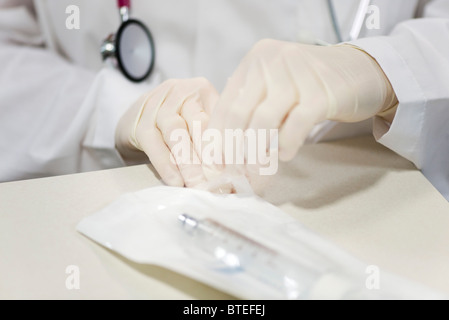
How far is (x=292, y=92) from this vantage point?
59cm

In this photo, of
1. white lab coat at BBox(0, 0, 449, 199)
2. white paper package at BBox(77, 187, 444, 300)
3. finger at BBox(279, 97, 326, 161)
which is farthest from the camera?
white lab coat at BBox(0, 0, 449, 199)

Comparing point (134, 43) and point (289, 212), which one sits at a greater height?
point (134, 43)

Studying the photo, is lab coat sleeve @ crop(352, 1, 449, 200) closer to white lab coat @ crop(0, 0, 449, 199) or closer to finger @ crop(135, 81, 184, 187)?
white lab coat @ crop(0, 0, 449, 199)

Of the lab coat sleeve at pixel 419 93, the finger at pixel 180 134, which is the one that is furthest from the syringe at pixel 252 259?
the lab coat sleeve at pixel 419 93

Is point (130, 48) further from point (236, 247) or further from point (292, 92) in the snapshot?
point (236, 247)

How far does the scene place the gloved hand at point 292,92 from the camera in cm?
58

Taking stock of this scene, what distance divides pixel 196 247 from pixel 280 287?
0.10 meters

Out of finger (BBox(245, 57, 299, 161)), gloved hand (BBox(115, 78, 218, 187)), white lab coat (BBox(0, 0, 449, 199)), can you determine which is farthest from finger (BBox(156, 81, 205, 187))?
white lab coat (BBox(0, 0, 449, 199))

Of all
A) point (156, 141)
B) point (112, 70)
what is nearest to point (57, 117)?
point (112, 70)

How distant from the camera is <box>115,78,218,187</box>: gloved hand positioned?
67 centimetres

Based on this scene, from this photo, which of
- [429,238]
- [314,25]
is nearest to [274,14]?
[314,25]

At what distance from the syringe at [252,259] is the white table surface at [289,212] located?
4 cm

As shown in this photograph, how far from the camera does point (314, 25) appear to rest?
0.89 meters

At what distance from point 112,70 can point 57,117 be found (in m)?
0.15
